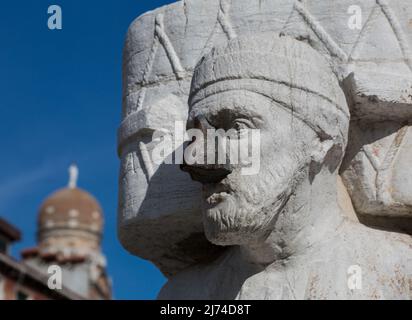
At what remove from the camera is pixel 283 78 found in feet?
→ 12.3

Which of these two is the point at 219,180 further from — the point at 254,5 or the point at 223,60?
the point at 254,5

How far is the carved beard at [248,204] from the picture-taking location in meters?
3.67

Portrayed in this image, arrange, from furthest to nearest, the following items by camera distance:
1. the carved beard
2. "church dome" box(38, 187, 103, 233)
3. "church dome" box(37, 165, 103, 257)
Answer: "church dome" box(38, 187, 103, 233)
"church dome" box(37, 165, 103, 257)
the carved beard

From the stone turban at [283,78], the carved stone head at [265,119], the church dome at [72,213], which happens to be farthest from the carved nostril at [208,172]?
the church dome at [72,213]

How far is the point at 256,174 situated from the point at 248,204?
106 mm

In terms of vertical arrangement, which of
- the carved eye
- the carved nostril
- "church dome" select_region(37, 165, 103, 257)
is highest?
"church dome" select_region(37, 165, 103, 257)

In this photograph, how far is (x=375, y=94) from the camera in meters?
3.86

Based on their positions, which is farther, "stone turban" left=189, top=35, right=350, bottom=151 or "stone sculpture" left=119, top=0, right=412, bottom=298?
"stone sculpture" left=119, top=0, right=412, bottom=298

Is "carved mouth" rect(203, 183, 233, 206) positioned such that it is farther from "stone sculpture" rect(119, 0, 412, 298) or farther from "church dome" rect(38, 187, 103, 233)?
"church dome" rect(38, 187, 103, 233)

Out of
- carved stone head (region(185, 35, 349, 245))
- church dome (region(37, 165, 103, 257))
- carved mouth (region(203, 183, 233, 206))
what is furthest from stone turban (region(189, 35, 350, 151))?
church dome (region(37, 165, 103, 257))

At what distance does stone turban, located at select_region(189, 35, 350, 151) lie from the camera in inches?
147

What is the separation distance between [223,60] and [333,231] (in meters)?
0.71
